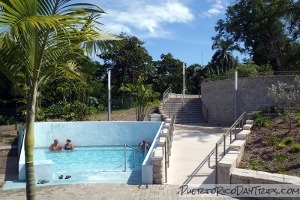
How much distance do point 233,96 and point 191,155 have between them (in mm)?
9056

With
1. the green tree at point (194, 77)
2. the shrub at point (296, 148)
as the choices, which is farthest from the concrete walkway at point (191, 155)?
the green tree at point (194, 77)

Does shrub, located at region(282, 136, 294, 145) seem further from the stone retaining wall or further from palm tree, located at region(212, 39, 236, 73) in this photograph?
palm tree, located at region(212, 39, 236, 73)

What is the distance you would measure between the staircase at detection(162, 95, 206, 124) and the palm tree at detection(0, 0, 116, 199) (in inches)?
634

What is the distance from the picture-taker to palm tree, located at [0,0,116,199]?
124 inches

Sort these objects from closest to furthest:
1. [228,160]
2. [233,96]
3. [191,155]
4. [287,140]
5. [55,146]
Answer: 1. [228,160]
2. [287,140]
3. [191,155]
4. [55,146]
5. [233,96]

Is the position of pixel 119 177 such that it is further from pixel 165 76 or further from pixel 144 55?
pixel 165 76

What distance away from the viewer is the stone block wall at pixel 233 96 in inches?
670

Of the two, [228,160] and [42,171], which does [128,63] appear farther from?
[228,160]

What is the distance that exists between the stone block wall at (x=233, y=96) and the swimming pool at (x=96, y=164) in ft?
23.1

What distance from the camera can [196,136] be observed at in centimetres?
1402

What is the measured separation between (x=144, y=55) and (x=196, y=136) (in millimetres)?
18329

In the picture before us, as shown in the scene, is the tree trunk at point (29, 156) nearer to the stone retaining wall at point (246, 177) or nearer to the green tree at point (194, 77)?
the stone retaining wall at point (246, 177)

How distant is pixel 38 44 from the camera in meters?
3.39

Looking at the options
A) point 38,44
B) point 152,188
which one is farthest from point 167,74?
point 38,44
